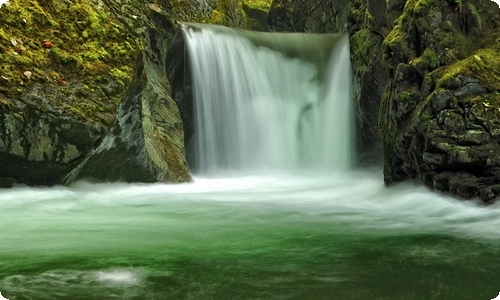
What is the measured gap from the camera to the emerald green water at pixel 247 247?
4035 mm

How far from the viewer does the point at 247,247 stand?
5.43m

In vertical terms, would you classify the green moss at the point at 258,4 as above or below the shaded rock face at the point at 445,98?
above

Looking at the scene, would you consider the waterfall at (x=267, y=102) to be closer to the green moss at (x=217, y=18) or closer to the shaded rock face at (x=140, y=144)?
the shaded rock face at (x=140, y=144)

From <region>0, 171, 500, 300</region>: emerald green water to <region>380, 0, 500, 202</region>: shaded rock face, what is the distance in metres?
0.49

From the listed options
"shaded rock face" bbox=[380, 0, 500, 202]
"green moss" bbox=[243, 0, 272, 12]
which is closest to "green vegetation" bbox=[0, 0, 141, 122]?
"shaded rock face" bbox=[380, 0, 500, 202]

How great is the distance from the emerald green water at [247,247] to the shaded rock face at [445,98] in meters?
0.49

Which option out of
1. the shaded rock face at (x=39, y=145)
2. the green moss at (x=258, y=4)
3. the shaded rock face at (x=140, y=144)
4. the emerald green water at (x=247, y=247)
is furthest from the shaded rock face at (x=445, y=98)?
the green moss at (x=258, y=4)

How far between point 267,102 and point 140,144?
17.2 feet

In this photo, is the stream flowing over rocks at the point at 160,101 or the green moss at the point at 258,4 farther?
the green moss at the point at 258,4

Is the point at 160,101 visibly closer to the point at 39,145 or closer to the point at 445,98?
the point at 39,145

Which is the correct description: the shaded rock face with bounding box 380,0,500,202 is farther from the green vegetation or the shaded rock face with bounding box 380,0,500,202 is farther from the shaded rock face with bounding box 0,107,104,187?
the shaded rock face with bounding box 0,107,104,187

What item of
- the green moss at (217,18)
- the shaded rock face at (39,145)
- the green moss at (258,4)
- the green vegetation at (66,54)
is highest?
the green moss at (258,4)

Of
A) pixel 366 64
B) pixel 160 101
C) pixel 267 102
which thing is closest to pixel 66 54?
pixel 160 101

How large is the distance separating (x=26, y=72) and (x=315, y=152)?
8.26 meters
